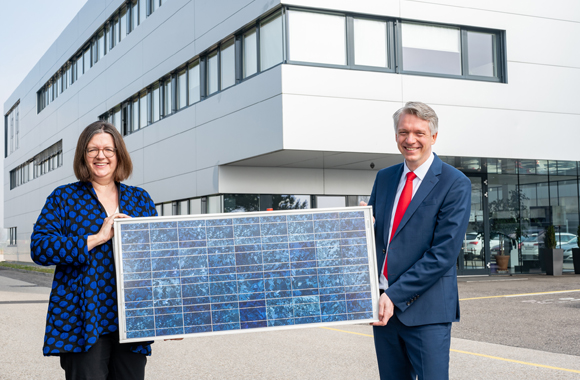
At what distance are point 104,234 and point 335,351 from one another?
5.10 metres

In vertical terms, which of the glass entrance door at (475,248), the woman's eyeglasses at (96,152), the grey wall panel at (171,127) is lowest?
the glass entrance door at (475,248)

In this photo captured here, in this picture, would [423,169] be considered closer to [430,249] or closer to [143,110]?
[430,249]

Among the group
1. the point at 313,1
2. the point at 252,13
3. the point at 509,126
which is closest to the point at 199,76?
the point at 252,13

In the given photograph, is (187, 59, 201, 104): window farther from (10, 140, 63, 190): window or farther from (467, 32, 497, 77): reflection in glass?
(10, 140, 63, 190): window

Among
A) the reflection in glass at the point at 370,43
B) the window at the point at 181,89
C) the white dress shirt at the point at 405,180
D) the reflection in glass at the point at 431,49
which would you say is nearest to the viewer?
the white dress shirt at the point at 405,180

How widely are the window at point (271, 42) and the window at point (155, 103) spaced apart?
25.5ft

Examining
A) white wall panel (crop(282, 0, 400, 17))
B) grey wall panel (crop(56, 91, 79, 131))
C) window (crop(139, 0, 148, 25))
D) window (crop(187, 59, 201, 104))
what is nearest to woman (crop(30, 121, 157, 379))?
white wall panel (crop(282, 0, 400, 17))

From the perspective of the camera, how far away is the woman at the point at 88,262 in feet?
9.49

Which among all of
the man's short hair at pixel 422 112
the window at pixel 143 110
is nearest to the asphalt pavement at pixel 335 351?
the man's short hair at pixel 422 112

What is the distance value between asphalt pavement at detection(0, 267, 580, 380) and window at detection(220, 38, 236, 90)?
8.84 meters

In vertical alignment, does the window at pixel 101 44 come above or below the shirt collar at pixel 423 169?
above

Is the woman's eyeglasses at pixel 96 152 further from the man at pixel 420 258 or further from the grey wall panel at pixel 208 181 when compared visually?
the grey wall panel at pixel 208 181

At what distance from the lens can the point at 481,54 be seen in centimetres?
1755

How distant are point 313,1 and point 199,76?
5.76 metres
